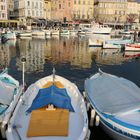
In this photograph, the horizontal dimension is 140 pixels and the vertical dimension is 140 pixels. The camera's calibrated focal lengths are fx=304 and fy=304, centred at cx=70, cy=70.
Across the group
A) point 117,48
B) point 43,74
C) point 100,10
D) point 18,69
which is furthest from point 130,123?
point 100,10

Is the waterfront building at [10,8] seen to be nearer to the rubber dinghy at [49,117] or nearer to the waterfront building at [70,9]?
the waterfront building at [70,9]

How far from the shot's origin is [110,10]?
6280 inches

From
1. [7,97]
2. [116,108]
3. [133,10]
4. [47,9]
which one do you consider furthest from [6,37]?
[133,10]

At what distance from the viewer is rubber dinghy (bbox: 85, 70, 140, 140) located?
14516 mm

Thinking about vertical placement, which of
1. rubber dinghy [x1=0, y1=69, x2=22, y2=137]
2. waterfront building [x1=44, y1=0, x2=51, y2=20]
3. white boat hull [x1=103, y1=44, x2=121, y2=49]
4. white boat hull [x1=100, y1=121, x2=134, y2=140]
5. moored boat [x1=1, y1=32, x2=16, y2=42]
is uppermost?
waterfront building [x1=44, y1=0, x2=51, y2=20]

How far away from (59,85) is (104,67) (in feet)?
64.3

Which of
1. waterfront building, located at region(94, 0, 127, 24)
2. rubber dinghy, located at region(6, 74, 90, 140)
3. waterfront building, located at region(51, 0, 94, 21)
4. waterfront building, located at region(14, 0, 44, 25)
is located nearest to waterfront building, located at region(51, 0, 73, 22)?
waterfront building, located at region(51, 0, 94, 21)

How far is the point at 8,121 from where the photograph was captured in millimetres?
15141

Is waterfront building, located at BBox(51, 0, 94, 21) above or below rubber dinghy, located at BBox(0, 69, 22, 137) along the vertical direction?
above

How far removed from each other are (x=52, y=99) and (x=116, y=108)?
3.39 metres

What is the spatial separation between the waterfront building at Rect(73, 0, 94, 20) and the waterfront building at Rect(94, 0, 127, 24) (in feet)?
18.7

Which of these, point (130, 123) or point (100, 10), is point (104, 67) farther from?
point (100, 10)

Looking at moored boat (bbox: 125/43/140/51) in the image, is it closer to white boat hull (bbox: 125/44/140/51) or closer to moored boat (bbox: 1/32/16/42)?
white boat hull (bbox: 125/44/140/51)

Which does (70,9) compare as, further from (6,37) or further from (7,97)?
(7,97)
